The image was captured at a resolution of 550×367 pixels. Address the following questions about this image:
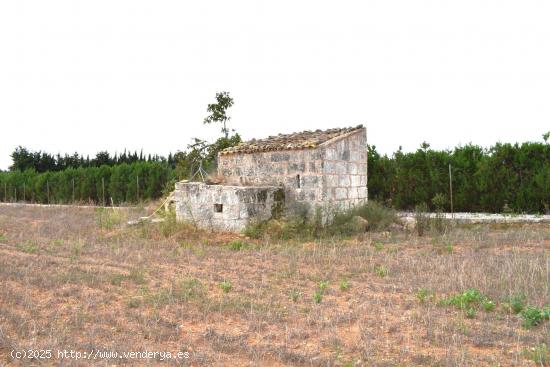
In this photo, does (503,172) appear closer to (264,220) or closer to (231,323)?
(264,220)

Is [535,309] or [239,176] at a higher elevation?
[239,176]

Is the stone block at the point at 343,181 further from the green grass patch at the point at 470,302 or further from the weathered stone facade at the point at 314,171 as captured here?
the green grass patch at the point at 470,302

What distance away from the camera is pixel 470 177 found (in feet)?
55.4

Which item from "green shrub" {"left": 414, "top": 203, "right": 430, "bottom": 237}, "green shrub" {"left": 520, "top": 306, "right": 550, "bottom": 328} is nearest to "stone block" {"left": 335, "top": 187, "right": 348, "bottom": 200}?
"green shrub" {"left": 414, "top": 203, "right": 430, "bottom": 237}

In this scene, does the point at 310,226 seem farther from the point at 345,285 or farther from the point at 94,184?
the point at 94,184

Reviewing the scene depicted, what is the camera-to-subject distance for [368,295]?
6.58 m

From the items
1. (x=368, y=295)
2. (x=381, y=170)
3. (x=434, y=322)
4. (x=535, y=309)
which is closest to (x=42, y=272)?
(x=368, y=295)

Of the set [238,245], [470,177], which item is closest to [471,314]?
[238,245]

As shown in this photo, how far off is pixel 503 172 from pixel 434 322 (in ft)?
40.4

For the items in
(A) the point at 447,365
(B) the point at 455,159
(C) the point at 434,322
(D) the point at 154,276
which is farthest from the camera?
(B) the point at 455,159

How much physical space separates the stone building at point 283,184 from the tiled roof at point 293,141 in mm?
26

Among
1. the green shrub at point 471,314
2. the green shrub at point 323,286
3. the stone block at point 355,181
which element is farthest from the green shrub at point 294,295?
the stone block at point 355,181

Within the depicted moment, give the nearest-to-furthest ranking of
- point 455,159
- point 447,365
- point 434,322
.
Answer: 1. point 447,365
2. point 434,322
3. point 455,159

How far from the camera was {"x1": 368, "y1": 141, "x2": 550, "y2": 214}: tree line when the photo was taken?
15.8m
